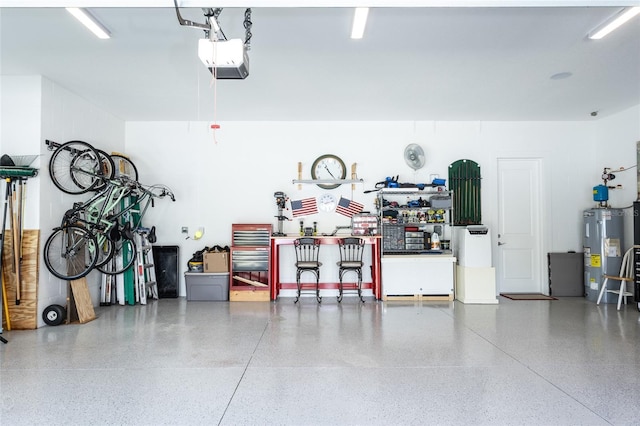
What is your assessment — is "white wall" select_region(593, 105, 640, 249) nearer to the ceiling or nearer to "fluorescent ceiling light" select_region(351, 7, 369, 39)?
the ceiling

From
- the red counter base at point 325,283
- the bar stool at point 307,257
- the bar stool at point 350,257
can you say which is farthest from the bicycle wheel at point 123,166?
the bar stool at point 350,257

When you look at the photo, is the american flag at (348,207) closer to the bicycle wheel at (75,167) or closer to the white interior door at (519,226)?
the white interior door at (519,226)

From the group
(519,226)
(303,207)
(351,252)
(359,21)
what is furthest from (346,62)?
(519,226)

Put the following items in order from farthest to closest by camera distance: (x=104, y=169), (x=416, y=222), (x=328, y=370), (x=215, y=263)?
(x=416, y=222), (x=215, y=263), (x=104, y=169), (x=328, y=370)

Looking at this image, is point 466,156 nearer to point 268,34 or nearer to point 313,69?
point 313,69

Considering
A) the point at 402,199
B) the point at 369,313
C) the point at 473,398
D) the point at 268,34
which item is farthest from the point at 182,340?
the point at 402,199

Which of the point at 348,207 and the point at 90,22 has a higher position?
the point at 90,22

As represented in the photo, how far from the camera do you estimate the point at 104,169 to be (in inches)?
230

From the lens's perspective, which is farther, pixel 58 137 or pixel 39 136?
pixel 58 137

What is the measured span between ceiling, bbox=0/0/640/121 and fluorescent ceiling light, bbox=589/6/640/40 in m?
0.09

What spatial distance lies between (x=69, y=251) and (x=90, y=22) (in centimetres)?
292

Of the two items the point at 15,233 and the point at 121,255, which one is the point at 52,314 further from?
the point at 121,255

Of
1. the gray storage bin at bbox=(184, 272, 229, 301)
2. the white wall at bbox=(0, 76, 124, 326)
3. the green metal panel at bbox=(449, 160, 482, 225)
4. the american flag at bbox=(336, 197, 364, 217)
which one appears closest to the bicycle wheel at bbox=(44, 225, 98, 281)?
the white wall at bbox=(0, 76, 124, 326)

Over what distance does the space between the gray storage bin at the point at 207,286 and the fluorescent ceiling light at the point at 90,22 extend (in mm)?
3821
